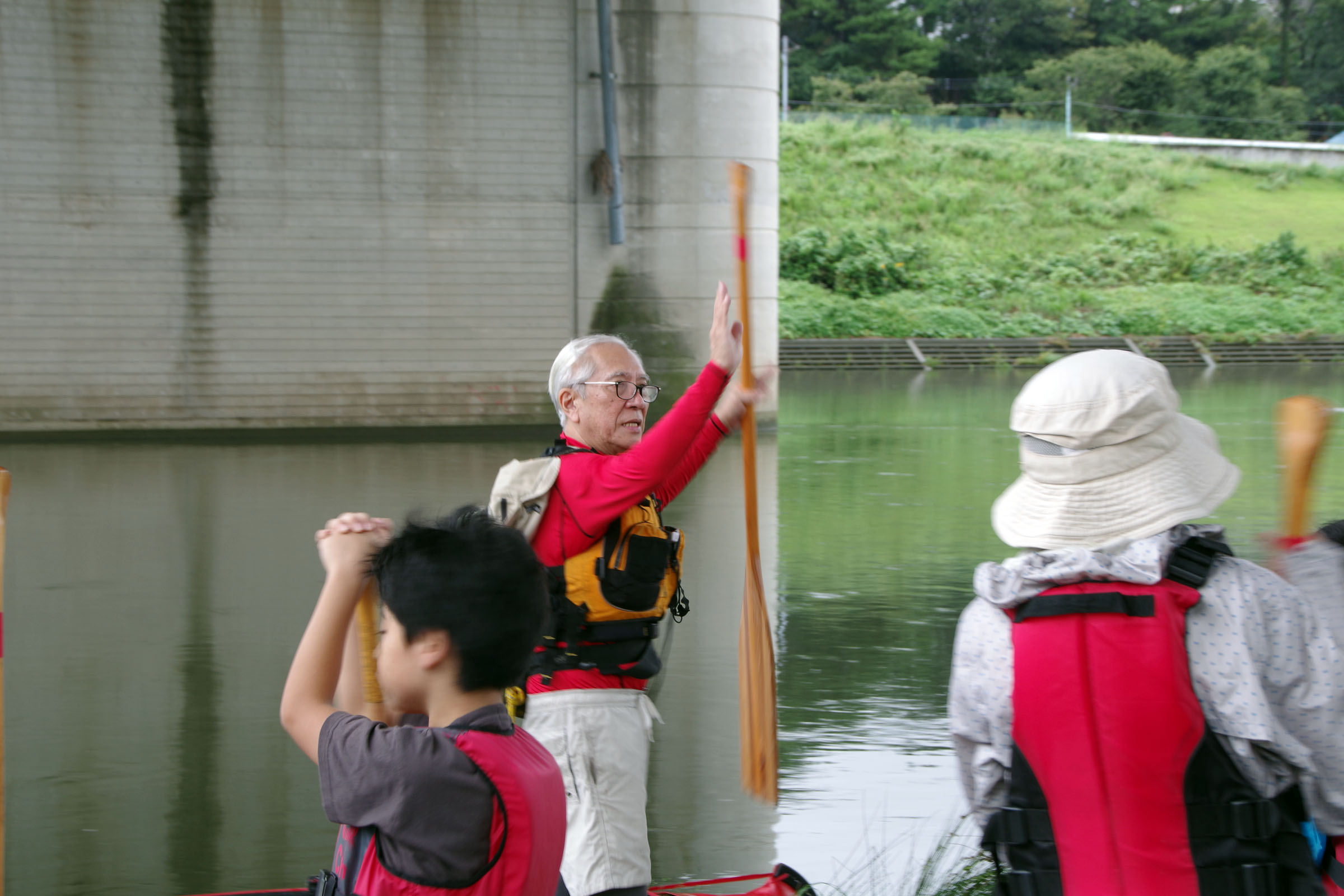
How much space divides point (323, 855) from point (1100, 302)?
33.6 metres

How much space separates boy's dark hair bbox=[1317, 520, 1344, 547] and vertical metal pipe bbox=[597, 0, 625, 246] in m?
13.8

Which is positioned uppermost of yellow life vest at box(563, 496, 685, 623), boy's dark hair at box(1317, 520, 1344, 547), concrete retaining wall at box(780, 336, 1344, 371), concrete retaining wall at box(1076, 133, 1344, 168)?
concrete retaining wall at box(1076, 133, 1344, 168)

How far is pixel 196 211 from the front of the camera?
15.7 meters

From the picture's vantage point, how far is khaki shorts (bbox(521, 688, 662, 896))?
9.42 ft

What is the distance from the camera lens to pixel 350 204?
52.3ft

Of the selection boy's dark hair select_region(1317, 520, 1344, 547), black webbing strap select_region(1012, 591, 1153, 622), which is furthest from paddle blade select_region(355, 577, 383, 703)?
boy's dark hair select_region(1317, 520, 1344, 547)

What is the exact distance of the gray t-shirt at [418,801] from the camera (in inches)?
72.0

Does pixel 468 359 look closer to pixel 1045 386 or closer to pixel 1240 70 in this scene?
pixel 1045 386

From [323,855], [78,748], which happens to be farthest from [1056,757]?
[78,748]

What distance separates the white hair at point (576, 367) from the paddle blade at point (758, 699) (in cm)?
80

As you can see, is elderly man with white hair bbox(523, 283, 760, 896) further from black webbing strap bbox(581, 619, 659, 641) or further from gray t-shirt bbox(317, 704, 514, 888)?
gray t-shirt bbox(317, 704, 514, 888)

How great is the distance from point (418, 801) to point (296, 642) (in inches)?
205

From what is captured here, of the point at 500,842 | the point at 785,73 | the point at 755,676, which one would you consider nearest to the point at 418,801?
the point at 500,842

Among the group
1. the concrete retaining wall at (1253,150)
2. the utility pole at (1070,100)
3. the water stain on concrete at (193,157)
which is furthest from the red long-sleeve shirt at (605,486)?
the utility pole at (1070,100)
